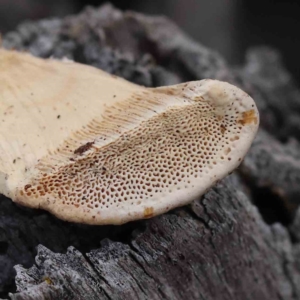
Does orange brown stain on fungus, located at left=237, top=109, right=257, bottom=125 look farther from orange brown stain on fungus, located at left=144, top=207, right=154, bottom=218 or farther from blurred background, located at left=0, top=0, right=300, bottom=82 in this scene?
blurred background, located at left=0, top=0, right=300, bottom=82

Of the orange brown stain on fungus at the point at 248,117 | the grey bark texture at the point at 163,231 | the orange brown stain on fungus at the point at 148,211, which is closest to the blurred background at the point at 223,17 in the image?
the grey bark texture at the point at 163,231

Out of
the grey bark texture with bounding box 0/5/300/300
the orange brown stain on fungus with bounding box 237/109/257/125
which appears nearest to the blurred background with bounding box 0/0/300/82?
the grey bark texture with bounding box 0/5/300/300

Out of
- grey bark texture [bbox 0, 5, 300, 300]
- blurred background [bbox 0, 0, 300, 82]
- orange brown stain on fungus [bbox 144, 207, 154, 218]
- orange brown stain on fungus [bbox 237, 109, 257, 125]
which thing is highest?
orange brown stain on fungus [bbox 237, 109, 257, 125]

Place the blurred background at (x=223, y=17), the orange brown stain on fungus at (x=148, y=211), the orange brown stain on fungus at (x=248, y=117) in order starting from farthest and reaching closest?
1. the blurred background at (x=223, y=17)
2. the orange brown stain on fungus at (x=248, y=117)
3. the orange brown stain on fungus at (x=148, y=211)

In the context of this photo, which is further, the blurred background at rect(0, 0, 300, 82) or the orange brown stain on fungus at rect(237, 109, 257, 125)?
the blurred background at rect(0, 0, 300, 82)

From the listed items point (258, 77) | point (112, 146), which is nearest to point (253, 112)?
point (112, 146)

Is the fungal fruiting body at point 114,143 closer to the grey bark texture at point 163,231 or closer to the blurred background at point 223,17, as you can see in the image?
the grey bark texture at point 163,231

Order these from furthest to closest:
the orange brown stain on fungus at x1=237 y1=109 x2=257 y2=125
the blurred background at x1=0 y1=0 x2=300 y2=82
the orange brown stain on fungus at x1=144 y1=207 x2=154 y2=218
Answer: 1. the blurred background at x1=0 y1=0 x2=300 y2=82
2. the orange brown stain on fungus at x1=237 y1=109 x2=257 y2=125
3. the orange brown stain on fungus at x1=144 y1=207 x2=154 y2=218
